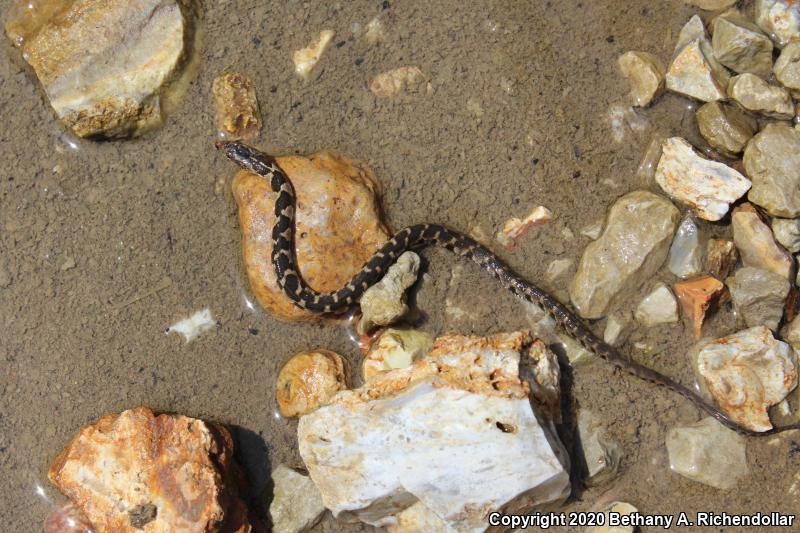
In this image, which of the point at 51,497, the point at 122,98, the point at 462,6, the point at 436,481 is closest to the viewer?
the point at 436,481

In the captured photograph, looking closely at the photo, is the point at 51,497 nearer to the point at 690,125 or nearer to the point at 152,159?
the point at 152,159

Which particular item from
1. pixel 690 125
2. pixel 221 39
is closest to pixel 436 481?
pixel 690 125

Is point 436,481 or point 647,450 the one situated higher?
point 436,481

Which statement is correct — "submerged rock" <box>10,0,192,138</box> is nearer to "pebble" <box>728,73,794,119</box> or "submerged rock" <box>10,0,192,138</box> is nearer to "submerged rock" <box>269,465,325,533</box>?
"submerged rock" <box>269,465,325,533</box>

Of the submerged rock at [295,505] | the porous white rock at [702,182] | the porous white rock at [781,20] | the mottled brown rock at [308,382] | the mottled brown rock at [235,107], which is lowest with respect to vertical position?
the submerged rock at [295,505]

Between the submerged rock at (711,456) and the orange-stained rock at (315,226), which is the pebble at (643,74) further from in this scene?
the submerged rock at (711,456)

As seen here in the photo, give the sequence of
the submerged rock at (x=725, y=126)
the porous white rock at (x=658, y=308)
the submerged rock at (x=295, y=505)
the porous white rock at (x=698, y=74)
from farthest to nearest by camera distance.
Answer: the porous white rock at (x=698, y=74)
the submerged rock at (x=725, y=126)
the porous white rock at (x=658, y=308)
the submerged rock at (x=295, y=505)

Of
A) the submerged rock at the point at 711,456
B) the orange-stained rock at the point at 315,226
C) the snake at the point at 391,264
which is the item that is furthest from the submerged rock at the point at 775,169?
the orange-stained rock at the point at 315,226
